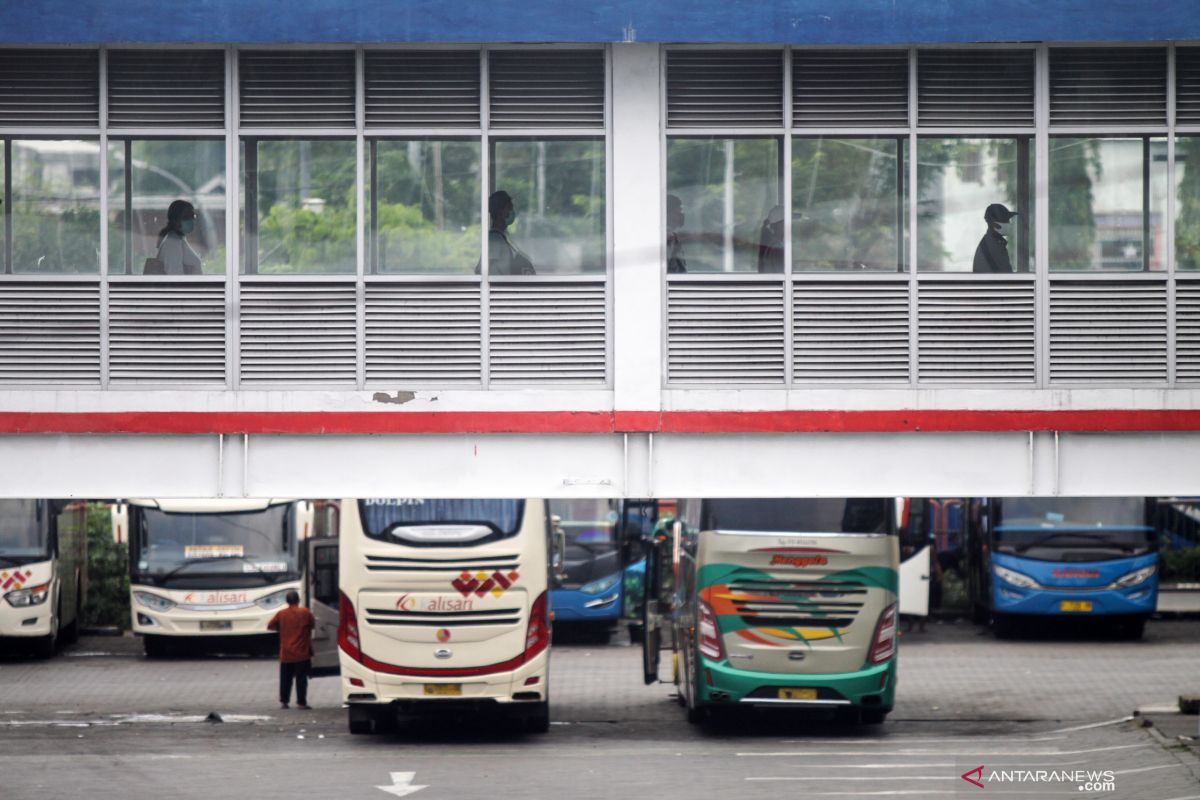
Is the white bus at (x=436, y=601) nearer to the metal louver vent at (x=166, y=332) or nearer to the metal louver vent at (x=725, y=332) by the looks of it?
the metal louver vent at (x=166, y=332)

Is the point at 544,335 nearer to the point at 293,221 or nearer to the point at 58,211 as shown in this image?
the point at 293,221

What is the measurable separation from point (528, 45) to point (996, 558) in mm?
18094

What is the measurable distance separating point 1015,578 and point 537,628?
37.4ft

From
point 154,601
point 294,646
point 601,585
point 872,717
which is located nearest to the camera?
point 872,717

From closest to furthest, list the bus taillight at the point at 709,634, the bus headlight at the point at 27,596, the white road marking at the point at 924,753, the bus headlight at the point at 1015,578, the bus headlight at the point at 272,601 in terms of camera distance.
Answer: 1. the white road marking at the point at 924,753
2. the bus taillight at the point at 709,634
3. the bus headlight at the point at 27,596
4. the bus headlight at the point at 272,601
5. the bus headlight at the point at 1015,578

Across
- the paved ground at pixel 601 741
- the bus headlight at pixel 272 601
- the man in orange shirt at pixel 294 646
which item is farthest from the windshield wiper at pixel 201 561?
the man in orange shirt at pixel 294 646

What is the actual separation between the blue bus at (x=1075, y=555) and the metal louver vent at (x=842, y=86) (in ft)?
52.5

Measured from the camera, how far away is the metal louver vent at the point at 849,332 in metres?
12.6

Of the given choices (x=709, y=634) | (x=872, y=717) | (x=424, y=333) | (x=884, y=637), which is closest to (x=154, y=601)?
(x=709, y=634)

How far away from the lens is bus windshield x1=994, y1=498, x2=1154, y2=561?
2795 centimetres

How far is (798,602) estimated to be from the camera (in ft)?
65.3

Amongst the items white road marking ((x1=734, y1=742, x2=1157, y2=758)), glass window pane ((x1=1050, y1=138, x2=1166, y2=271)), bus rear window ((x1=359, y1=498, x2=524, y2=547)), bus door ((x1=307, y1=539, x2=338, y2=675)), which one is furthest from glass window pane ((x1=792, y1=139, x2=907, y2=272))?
bus door ((x1=307, y1=539, x2=338, y2=675))

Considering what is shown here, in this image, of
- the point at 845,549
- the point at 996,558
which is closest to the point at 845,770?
the point at 845,549

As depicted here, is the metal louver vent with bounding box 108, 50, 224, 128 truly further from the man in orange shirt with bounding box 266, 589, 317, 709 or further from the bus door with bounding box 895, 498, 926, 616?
the bus door with bounding box 895, 498, 926, 616
